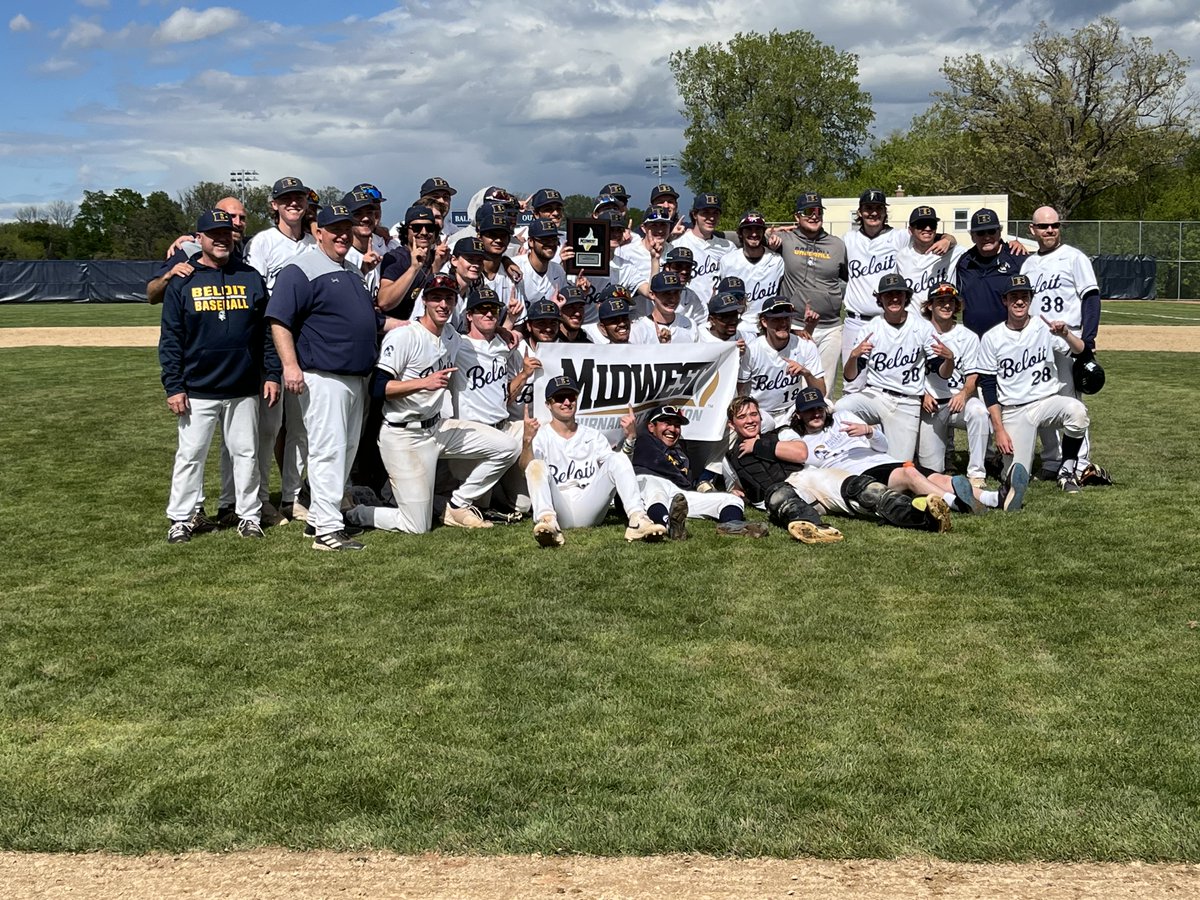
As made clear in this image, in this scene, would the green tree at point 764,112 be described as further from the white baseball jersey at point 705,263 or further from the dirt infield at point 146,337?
the white baseball jersey at point 705,263

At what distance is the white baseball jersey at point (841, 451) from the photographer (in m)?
8.06

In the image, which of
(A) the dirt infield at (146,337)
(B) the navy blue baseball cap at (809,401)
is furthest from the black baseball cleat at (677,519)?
(A) the dirt infield at (146,337)

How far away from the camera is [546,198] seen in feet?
30.4

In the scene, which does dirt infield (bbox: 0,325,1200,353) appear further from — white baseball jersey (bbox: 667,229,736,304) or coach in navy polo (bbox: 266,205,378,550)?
coach in navy polo (bbox: 266,205,378,550)

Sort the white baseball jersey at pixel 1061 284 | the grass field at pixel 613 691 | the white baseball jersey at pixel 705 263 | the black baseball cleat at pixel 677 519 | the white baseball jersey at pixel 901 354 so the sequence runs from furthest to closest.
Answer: the white baseball jersey at pixel 705 263 < the white baseball jersey at pixel 1061 284 < the white baseball jersey at pixel 901 354 < the black baseball cleat at pixel 677 519 < the grass field at pixel 613 691

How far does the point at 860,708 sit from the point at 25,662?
12.1 ft

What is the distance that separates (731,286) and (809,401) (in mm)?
1166

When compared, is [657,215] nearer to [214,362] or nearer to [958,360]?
[958,360]

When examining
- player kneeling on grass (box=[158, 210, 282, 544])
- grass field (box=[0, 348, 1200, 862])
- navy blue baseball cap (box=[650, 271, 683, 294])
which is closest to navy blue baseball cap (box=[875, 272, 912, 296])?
navy blue baseball cap (box=[650, 271, 683, 294])

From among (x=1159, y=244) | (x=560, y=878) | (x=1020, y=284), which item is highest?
(x=1159, y=244)

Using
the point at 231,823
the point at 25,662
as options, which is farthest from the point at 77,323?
the point at 231,823

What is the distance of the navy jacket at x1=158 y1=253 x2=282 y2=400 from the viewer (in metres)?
7.23

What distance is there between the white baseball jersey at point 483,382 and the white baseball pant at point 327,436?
872 mm

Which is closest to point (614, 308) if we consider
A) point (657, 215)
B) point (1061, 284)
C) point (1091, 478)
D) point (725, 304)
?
point (725, 304)
